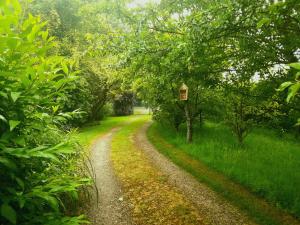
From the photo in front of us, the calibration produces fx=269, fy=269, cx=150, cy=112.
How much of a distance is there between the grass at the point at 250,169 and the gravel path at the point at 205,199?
0.31m

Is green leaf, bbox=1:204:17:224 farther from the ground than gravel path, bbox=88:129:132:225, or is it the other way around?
green leaf, bbox=1:204:17:224

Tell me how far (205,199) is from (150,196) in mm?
1628

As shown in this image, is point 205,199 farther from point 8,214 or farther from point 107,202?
point 8,214

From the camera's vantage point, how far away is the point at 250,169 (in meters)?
9.73

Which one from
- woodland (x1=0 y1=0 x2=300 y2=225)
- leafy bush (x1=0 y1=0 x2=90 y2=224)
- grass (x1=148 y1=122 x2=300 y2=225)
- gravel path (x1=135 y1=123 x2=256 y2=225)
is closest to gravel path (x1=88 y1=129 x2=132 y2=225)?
woodland (x1=0 y1=0 x2=300 y2=225)

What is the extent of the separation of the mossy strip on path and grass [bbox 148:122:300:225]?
140cm

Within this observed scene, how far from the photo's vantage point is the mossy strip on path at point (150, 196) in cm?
676

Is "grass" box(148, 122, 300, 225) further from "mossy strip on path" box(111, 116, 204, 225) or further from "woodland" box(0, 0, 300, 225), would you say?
"mossy strip on path" box(111, 116, 204, 225)

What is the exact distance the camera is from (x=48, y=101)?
8.57ft

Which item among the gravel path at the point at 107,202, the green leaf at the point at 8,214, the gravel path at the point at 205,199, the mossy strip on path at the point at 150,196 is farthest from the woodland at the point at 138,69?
the mossy strip on path at the point at 150,196

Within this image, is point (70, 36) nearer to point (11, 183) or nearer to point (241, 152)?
point (241, 152)

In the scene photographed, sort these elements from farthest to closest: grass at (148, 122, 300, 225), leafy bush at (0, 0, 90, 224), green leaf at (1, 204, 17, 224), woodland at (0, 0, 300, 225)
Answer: grass at (148, 122, 300, 225)
woodland at (0, 0, 300, 225)
leafy bush at (0, 0, 90, 224)
green leaf at (1, 204, 17, 224)

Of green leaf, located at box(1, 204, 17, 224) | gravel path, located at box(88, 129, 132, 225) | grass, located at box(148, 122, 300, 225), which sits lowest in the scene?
gravel path, located at box(88, 129, 132, 225)

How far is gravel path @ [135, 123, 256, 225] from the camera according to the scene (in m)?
6.62
